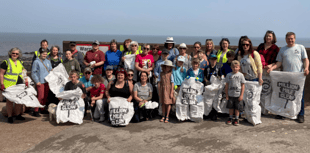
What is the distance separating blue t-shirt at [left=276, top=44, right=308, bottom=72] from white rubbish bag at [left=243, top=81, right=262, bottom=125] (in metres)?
0.84

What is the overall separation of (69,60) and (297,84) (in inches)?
226

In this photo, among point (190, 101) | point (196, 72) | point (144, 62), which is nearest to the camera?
point (190, 101)

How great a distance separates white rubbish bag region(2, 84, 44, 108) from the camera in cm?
558

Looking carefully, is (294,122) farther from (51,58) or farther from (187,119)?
(51,58)

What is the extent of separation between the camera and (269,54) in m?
5.73

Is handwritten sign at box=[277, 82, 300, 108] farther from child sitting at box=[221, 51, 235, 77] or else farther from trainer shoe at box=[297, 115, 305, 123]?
child sitting at box=[221, 51, 235, 77]

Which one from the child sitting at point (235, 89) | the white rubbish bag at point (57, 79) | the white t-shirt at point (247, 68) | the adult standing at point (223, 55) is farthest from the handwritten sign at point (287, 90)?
the white rubbish bag at point (57, 79)

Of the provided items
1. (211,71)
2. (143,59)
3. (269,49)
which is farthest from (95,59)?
(269,49)

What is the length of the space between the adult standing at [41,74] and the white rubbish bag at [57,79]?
140 mm

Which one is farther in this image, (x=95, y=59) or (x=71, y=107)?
(x=95, y=59)

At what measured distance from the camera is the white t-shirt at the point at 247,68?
5.45 m

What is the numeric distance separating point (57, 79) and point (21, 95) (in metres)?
0.94

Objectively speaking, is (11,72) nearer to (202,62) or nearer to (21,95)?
(21,95)

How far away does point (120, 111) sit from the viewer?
550cm
